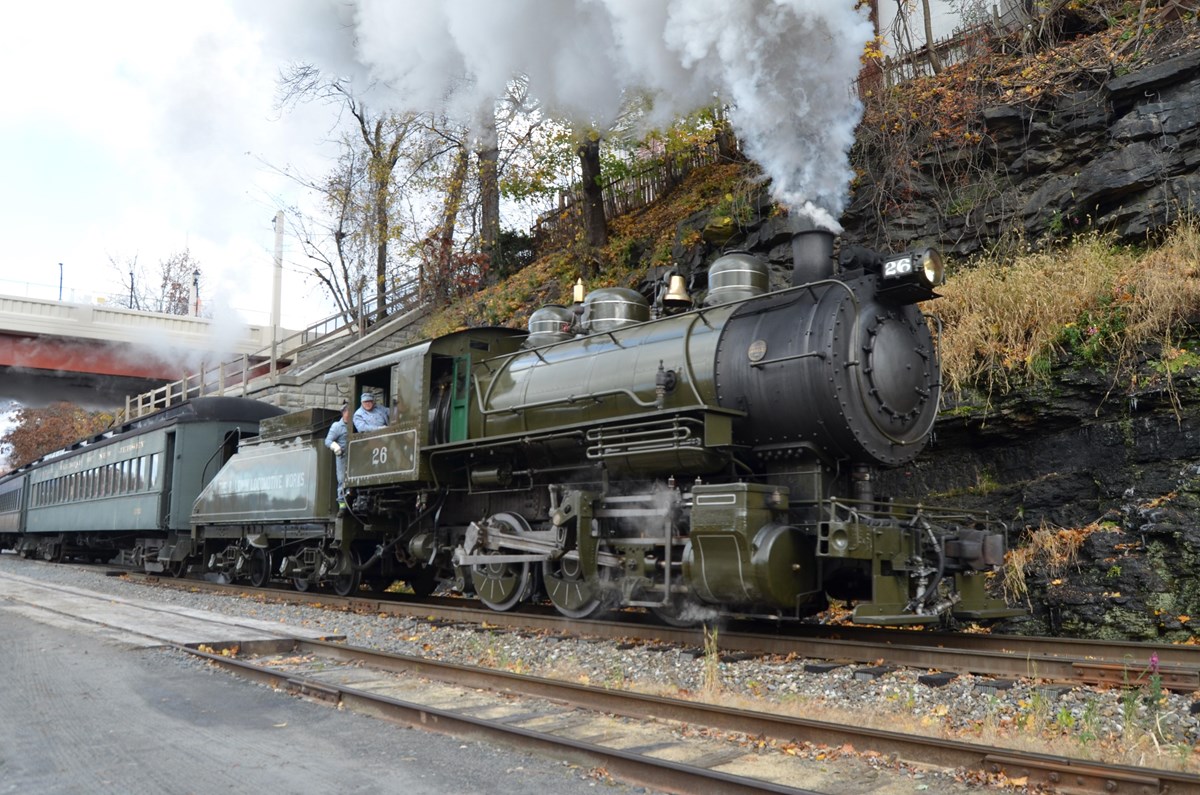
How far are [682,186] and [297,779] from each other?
17486 mm

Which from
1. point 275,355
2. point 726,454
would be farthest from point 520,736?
point 275,355

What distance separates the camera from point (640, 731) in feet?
16.5

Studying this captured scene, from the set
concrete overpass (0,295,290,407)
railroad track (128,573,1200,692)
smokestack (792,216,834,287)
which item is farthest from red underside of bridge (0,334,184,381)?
smokestack (792,216,834,287)

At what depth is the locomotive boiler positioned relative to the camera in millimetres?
7074

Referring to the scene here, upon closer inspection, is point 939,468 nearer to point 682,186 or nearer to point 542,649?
point 542,649

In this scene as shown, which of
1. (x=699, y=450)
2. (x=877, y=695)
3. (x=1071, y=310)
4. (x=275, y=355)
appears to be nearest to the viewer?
(x=877, y=695)

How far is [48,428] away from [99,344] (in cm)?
2185

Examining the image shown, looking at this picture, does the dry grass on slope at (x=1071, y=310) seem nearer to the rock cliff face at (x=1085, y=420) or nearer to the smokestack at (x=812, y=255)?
the rock cliff face at (x=1085, y=420)

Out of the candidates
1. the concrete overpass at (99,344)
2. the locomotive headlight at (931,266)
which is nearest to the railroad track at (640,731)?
the locomotive headlight at (931,266)

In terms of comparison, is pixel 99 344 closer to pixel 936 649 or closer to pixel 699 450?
pixel 699 450

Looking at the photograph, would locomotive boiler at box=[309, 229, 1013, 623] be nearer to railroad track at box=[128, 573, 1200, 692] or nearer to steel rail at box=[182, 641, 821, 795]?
railroad track at box=[128, 573, 1200, 692]

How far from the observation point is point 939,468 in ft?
34.0

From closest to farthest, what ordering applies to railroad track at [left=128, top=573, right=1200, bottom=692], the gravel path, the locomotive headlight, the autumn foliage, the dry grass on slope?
the gravel path → railroad track at [left=128, top=573, right=1200, bottom=692] → the locomotive headlight → the dry grass on slope → the autumn foliage

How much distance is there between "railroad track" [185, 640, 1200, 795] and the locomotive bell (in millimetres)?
4271
